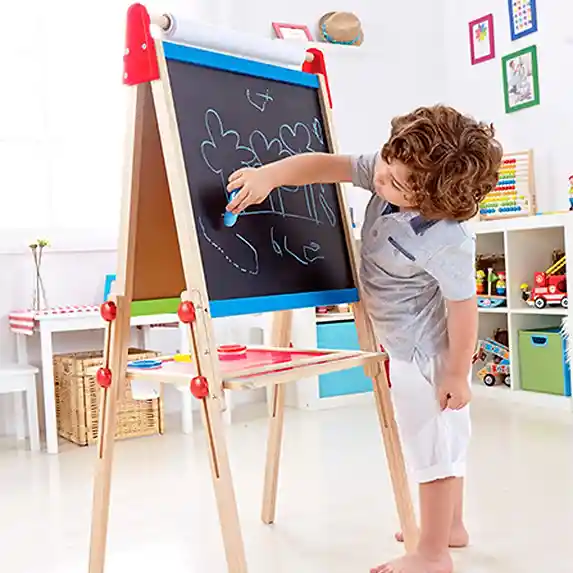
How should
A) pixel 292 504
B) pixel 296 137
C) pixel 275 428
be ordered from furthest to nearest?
pixel 292 504
pixel 275 428
pixel 296 137

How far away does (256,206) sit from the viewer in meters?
1.80

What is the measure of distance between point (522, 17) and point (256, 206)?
303 cm

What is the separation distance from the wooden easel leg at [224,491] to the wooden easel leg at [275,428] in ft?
1.98

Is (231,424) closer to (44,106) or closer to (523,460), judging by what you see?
(523,460)

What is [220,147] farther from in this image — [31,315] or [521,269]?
[521,269]

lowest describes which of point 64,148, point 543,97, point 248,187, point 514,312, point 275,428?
point 275,428

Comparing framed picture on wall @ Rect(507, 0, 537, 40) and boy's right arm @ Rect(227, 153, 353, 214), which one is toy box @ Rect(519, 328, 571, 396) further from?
boy's right arm @ Rect(227, 153, 353, 214)

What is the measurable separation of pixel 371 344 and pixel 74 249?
7.04 ft

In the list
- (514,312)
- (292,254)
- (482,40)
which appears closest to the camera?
(292,254)

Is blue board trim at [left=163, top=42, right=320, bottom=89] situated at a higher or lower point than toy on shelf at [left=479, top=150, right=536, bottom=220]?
higher

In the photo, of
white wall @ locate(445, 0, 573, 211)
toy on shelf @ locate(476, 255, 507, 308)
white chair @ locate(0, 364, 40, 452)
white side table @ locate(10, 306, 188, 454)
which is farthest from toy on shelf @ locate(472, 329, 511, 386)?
white chair @ locate(0, 364, 40, 452)

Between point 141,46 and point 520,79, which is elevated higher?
point 520,79

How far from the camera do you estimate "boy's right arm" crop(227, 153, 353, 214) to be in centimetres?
169

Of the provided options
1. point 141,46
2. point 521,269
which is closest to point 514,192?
point 521,269
